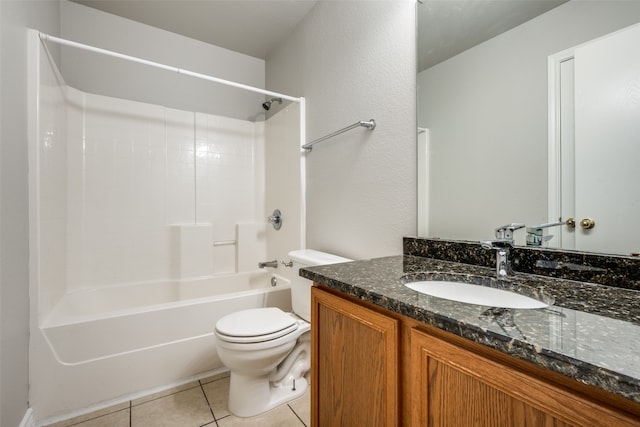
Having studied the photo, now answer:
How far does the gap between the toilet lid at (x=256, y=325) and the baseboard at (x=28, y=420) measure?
0.89 metres

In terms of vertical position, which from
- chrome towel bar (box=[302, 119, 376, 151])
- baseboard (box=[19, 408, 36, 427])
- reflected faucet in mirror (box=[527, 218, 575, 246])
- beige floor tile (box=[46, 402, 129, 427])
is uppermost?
chrome towel bar (box=[302, 119, 376, 151])

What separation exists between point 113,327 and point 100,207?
101cm

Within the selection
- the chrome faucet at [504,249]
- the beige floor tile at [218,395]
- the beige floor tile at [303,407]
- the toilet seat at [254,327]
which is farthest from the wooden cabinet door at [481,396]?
the beige floor tile at [218,395]

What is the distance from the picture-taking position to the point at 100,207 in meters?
2.10

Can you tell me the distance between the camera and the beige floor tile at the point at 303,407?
141cm

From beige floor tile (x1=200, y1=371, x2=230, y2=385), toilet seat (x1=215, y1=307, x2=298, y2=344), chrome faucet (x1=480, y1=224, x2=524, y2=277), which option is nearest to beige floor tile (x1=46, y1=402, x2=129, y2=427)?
beige floor tile (x1=200, y1=371, x2=230, y2=385)

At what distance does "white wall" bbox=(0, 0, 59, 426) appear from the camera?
1.12 m

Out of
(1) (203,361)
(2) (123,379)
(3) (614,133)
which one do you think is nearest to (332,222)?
(1) (203,361)

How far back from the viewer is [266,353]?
4.46 ft

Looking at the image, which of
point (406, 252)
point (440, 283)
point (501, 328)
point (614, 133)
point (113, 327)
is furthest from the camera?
point (113, 327)

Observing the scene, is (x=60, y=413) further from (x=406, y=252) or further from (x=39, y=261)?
(x=406, y=252)

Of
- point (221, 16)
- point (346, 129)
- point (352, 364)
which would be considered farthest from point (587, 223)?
point (221, 16)

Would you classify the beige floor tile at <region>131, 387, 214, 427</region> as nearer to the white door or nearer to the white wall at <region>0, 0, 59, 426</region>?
the white wall at <region>0, 0, 59, 426</region>

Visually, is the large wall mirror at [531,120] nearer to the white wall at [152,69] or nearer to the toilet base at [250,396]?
the toilet base at [250,396]
